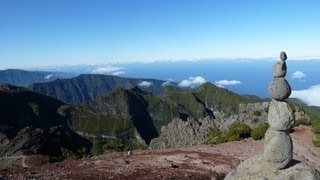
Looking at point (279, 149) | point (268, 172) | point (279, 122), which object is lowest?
point (268, 172)

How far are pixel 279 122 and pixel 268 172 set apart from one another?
7.47 feet

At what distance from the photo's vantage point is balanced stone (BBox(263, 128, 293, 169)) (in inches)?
717

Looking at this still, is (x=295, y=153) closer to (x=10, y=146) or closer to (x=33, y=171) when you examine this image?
(x=33, y=171)

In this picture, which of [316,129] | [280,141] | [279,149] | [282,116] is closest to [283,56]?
[282,116]

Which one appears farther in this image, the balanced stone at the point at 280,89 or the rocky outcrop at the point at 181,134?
the rocky outcrop at the point at 181,134

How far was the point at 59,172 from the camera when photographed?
30344 millimetres

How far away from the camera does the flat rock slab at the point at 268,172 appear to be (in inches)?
715

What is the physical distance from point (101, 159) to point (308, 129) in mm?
27909

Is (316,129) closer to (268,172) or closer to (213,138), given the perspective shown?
(213,138)

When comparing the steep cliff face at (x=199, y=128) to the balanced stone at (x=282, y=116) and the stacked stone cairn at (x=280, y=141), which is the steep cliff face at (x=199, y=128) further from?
the balanced stone at (x=282, y=116)

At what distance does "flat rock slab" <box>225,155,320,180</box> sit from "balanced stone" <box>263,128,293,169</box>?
33 centimetres

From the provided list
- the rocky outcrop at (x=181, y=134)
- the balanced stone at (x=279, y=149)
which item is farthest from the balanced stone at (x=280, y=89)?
the rocky outcrop at (x=181, y=134)

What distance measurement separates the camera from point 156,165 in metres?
32.8

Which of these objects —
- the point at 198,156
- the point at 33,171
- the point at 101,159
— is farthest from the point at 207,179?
the point at 33,171
